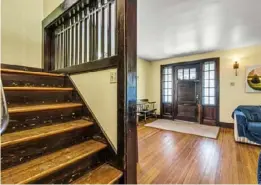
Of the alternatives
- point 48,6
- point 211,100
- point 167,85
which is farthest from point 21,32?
point 211,100

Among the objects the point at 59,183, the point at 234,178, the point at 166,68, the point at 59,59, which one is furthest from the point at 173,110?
the point at 59,183

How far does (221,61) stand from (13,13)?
17.8ft

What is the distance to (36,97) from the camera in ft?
5.34

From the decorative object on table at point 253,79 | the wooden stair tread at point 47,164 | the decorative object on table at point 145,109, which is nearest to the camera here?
the wooden stair tread at point 47,164

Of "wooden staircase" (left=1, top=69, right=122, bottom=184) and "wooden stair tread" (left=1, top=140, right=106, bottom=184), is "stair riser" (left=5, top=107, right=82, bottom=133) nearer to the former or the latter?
"wooden staircase" (left=1, top=69, right=122, bottom=184)

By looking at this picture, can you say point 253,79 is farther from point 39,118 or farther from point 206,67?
point 39,118

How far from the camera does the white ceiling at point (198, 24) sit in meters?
2.33

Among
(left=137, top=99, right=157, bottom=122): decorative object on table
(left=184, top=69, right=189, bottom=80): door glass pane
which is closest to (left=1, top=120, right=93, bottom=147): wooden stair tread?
(left=137, top=99, right=157, bottom=122): decorative object on table

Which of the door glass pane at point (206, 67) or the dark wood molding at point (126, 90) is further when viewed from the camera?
the door glass pane at point (206, 67)

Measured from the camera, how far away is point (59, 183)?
1.09 m

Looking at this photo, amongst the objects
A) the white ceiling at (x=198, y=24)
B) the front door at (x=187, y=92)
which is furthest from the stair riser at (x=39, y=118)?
the front door at (x=187, y=92)

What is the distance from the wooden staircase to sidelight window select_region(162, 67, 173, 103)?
185 inches

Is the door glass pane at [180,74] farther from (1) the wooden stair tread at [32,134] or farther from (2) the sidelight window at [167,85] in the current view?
(1) the wooden stair tread at [32,134]

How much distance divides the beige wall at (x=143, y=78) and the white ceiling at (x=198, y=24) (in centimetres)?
139
